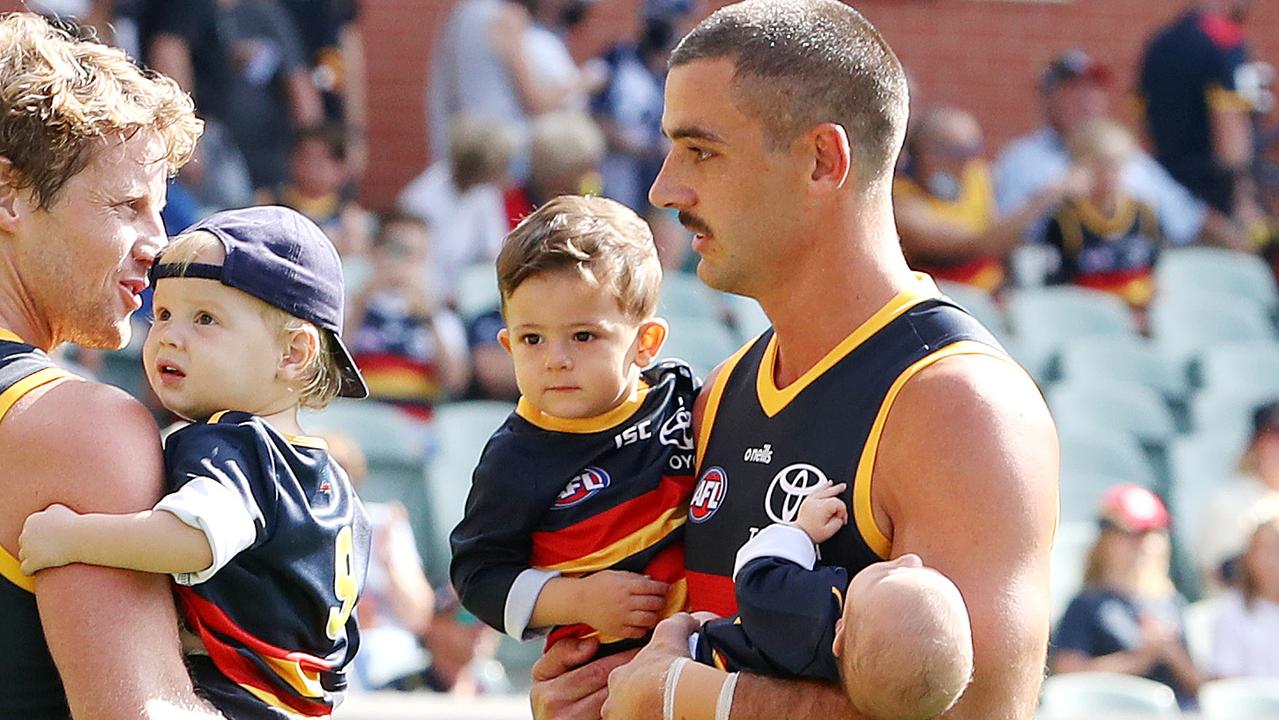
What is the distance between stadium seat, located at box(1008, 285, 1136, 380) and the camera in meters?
8.82

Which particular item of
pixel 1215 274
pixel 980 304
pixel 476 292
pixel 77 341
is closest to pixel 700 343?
pixel 476 292

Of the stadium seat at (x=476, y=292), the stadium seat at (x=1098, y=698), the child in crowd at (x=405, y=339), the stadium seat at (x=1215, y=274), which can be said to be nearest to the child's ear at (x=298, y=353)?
the stadium seat at (x=1098, y=698)

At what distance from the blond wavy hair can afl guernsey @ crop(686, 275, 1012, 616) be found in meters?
0.98

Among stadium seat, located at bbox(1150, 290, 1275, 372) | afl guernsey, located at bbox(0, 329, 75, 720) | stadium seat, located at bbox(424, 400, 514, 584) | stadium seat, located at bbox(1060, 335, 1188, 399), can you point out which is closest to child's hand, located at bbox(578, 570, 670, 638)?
afl guernsey, located at bbox(0, 329, 75, 720)

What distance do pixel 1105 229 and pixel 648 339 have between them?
6841mm

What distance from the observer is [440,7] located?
33.6 ft

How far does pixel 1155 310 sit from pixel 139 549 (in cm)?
793

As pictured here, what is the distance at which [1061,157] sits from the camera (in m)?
9.45

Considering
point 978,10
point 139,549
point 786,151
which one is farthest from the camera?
point 978,10

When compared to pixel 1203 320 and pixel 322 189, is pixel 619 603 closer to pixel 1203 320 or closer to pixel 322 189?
pixel 322 189

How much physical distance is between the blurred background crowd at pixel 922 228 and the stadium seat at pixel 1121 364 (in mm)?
17

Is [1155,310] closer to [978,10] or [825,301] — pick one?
[978,10]

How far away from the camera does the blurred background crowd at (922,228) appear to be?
22.6 feet

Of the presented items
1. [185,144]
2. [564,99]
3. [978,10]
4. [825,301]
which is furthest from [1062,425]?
[185,144]
